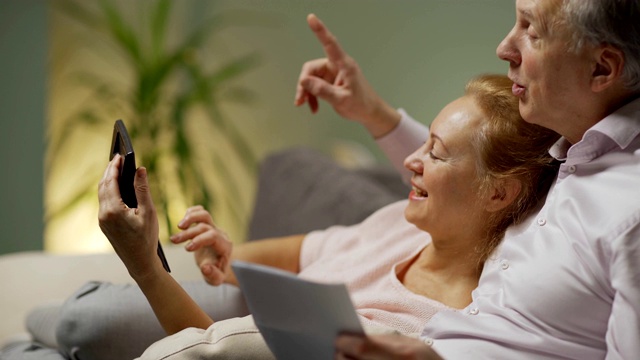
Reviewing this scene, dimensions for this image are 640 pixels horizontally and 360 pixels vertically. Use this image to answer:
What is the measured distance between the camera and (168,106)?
14.1 feet

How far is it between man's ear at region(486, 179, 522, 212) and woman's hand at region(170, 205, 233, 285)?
511 mm

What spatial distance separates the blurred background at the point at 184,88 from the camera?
150 inches

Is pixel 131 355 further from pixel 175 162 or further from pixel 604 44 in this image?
pixel 175 162

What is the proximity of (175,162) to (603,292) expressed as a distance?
315 centimetres

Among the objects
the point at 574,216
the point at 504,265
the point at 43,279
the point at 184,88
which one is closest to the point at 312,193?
the point at 43,279

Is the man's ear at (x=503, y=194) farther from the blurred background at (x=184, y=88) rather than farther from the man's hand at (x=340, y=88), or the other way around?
the blurred background at (x=184, y=88)

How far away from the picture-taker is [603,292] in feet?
4.17

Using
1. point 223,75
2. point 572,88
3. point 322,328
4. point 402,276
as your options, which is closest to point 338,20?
point 223,75

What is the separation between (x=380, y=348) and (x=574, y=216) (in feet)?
1.32

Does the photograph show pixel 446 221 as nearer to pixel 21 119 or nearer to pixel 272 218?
pixel 272 218

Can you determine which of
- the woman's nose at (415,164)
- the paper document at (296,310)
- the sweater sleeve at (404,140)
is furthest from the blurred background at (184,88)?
the paper document at (296,310)

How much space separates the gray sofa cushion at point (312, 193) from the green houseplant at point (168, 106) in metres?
0.77

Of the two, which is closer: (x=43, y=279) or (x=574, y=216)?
(x=574, y=216)

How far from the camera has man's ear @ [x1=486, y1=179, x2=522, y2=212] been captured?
161cm
